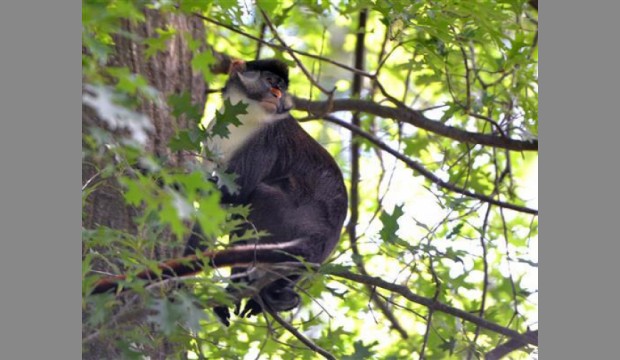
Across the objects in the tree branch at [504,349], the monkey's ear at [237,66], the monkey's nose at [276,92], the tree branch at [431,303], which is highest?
the monkey's ear at [237,66]

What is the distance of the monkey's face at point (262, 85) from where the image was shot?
4.00 meters

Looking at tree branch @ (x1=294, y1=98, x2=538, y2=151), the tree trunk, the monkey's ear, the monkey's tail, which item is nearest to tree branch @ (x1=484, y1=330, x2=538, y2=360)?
the monkey's tail

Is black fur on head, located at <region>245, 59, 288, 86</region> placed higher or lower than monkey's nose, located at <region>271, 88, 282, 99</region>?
higher

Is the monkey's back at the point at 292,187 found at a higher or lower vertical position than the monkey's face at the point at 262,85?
lower

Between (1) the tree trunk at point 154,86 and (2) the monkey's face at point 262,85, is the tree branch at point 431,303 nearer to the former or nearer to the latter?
(1) the tree trunk at point 154,86

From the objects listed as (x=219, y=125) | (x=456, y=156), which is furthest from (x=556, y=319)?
(x=456, y=156)

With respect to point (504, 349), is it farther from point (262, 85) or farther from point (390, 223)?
point (262, 85)

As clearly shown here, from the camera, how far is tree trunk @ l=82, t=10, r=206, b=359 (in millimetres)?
3242

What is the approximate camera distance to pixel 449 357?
11.7 feet

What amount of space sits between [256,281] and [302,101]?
3.72 feet

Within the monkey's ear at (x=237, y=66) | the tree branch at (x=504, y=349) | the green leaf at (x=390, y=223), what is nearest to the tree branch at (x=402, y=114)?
the monkey's ear at (x=237, y=66)

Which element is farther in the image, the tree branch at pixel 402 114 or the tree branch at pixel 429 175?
the tree branch at pixel 402 114

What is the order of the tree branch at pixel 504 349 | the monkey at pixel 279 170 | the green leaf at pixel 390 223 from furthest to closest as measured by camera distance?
the monkey at pixel 279 170 → the tree branch at pixel 504 349 → the green leaf at pixel 390 223

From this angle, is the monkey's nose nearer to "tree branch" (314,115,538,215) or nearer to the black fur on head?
the black fur on head
